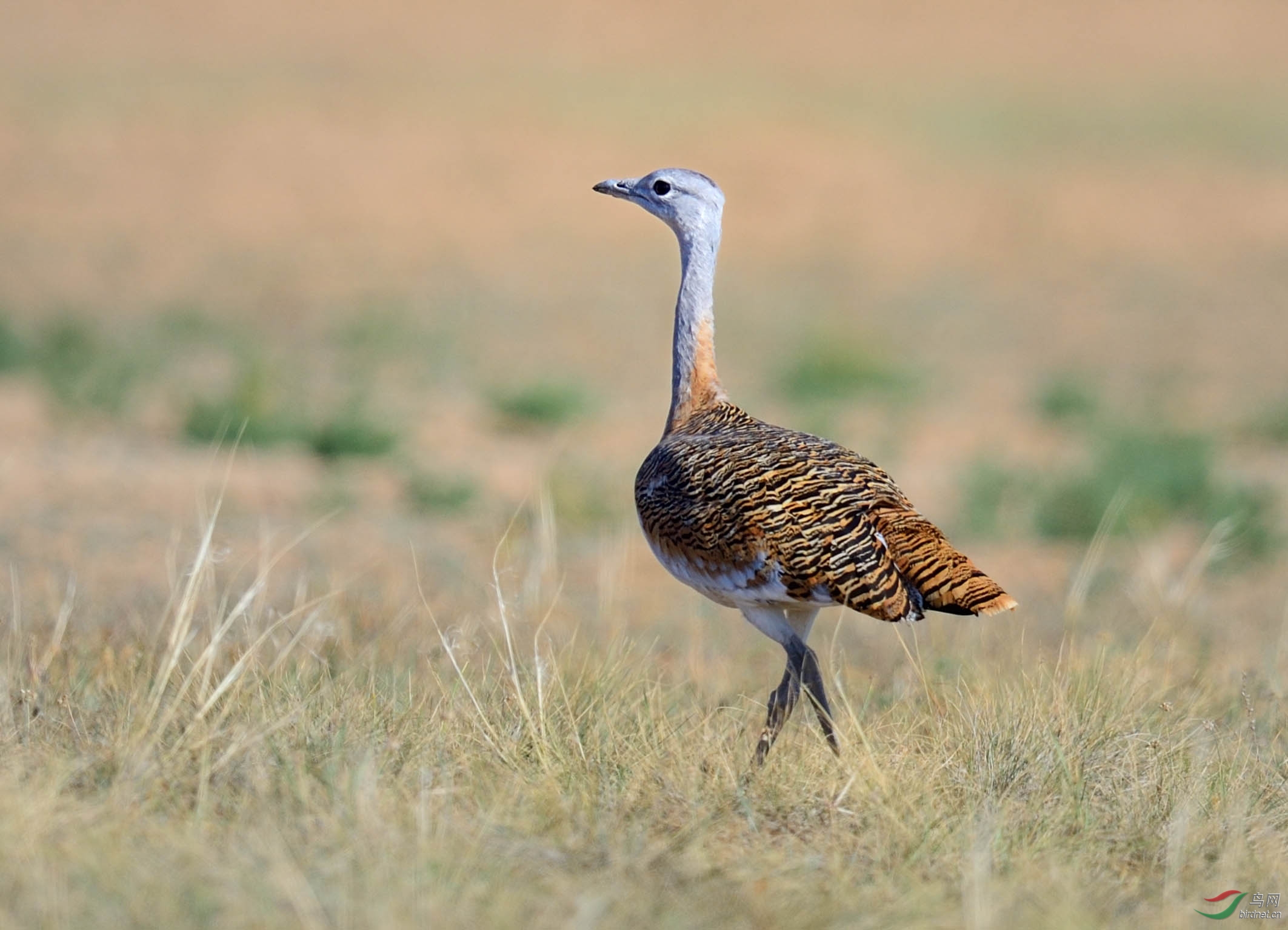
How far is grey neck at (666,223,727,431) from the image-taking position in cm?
430

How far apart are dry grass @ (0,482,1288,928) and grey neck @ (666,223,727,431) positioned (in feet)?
2.28

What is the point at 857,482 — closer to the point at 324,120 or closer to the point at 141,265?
the point at 141,265

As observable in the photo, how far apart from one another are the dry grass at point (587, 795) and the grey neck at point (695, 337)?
695 millimetres

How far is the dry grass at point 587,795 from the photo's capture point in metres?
2.53

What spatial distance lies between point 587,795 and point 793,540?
29.7 inches

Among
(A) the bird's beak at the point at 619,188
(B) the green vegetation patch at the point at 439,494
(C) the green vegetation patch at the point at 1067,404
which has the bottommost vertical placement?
(B) the green vegetation patch at the point at 439,494

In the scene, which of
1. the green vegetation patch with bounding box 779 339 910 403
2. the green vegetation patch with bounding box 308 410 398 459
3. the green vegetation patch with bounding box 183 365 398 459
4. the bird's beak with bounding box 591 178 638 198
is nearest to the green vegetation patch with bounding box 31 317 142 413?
the green vegetation patch with bounding box 183 365 398 459

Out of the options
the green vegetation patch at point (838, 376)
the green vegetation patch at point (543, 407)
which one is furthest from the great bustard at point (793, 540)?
the green vegetation patch at point (838, 376)

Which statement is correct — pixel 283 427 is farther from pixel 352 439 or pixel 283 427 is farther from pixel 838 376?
pixel 838 376

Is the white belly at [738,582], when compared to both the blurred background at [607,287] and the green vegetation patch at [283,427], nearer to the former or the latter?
the blurred background at [607,287]

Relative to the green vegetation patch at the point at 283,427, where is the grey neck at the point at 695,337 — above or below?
above

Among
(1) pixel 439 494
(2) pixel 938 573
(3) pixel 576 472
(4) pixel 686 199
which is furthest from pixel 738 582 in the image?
(3) pixel 576 472

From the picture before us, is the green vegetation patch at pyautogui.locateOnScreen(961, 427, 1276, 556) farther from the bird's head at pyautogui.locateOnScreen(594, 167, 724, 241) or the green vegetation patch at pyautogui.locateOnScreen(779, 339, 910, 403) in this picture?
the bird's head at pyautogui.locateOnScreen(594, 167, 724, 241)

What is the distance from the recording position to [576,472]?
812 centimetres
